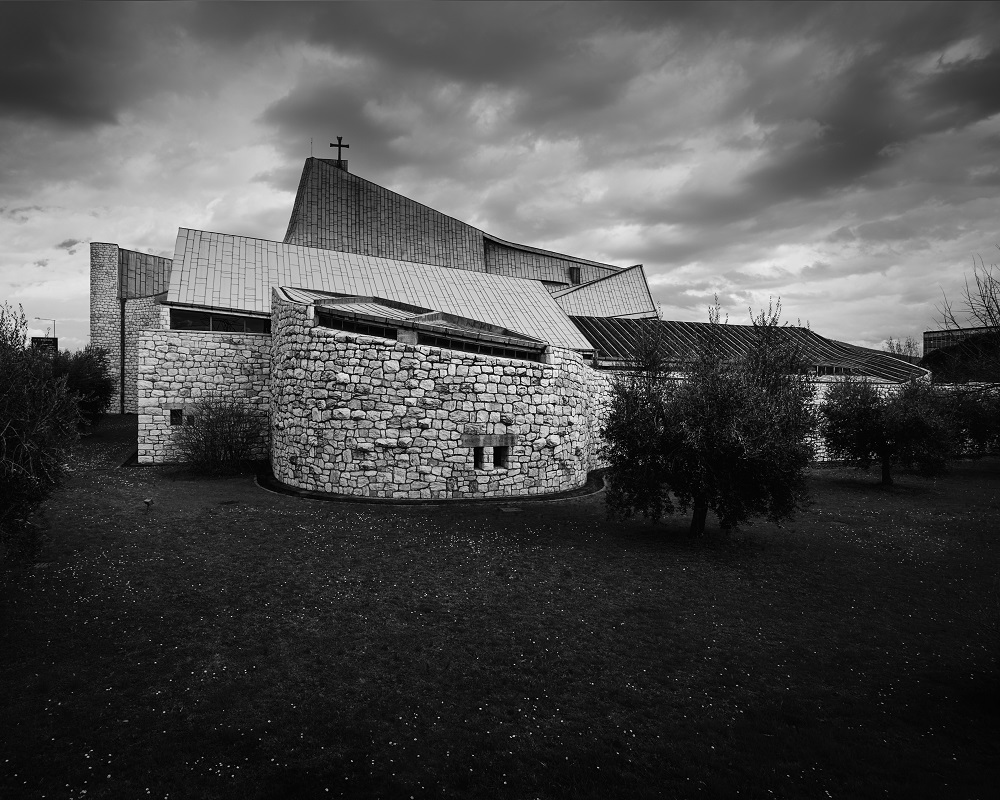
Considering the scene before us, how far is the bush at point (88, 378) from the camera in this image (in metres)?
28.8

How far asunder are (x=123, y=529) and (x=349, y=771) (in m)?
9.49

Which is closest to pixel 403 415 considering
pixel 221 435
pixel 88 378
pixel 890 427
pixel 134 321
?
pixel 221 435

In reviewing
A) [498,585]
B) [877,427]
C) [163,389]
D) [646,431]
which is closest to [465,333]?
[646,431]

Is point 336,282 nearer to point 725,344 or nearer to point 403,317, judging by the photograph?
point 403,317

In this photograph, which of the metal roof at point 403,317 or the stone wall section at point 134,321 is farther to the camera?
the stone wall section at point 134,321

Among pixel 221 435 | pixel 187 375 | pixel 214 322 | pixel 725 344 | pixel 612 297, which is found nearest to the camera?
pixel 221 435

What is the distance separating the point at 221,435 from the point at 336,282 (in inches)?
337

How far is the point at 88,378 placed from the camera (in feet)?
96.7

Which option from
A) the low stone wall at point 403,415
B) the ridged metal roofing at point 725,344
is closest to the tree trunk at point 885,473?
the ridged metal roofing at point 725,344

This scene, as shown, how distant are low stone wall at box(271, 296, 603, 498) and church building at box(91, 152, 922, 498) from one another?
1.5 inches

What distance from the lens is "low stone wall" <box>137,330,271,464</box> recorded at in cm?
2066

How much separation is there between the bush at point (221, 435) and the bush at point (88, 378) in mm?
11972

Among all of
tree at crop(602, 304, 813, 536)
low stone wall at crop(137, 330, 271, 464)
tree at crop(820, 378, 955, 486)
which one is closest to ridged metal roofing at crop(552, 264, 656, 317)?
tree at crop(820, 378, 955, 486)

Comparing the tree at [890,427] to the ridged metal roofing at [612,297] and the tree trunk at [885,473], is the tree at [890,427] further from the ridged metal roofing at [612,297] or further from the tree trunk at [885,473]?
the ridged metal roofing at [612,297]
